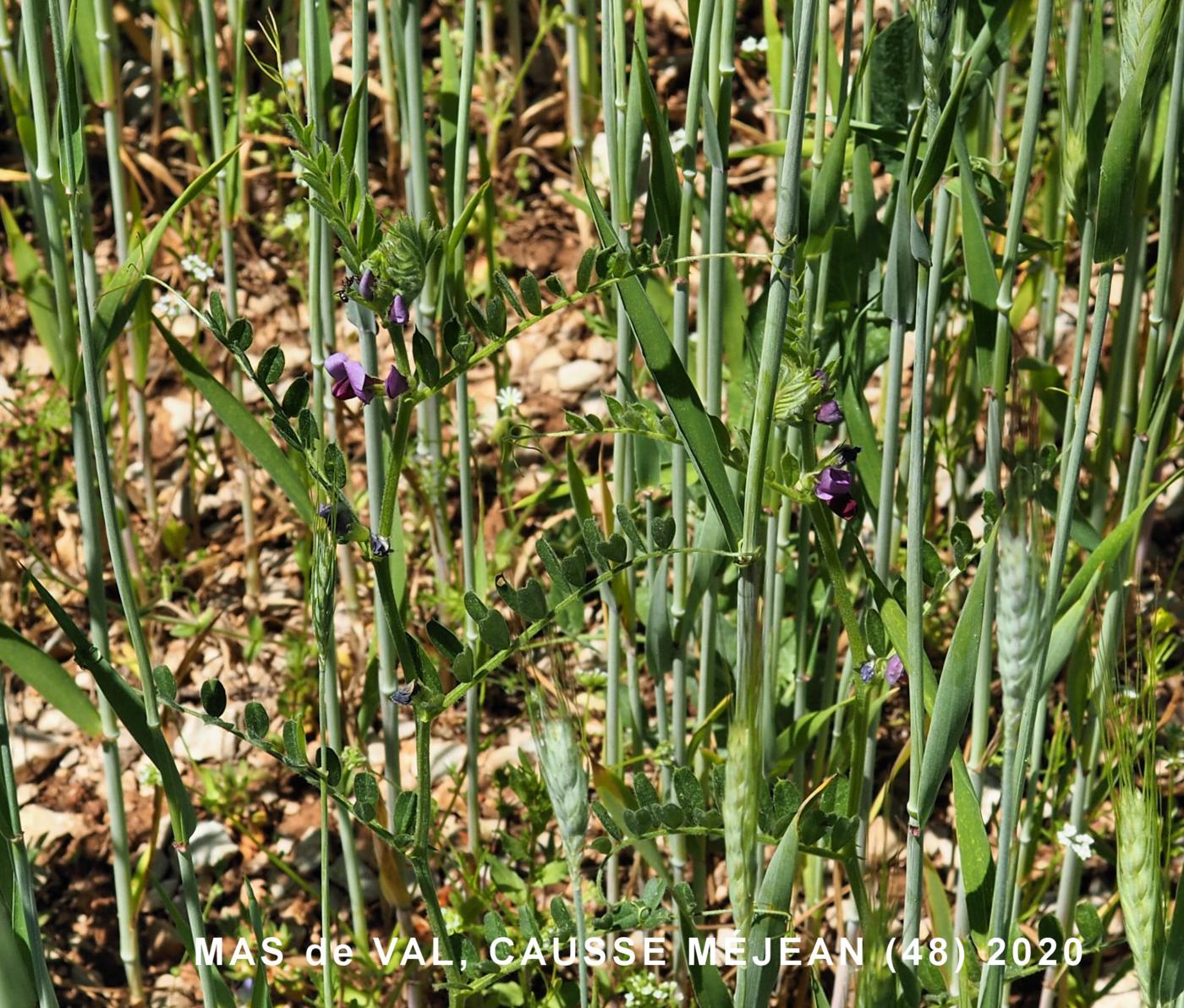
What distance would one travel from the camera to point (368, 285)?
71cm

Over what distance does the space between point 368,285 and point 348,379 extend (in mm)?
80

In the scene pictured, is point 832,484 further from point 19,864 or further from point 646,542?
point 19,864

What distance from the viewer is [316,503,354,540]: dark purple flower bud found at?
73cm

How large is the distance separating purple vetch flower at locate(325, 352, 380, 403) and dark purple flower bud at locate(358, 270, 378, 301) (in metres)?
0.06

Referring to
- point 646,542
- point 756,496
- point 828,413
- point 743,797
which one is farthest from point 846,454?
point 646,542

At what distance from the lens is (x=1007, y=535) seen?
70cm

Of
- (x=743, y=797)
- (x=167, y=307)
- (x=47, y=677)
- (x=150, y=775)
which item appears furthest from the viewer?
(x=167, y=307)

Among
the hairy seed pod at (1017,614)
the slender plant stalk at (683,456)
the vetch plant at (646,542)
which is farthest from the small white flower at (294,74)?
the hairy seed pod at (1017,614)

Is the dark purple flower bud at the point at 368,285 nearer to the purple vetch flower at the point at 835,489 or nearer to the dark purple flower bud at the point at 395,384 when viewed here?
the dark purple flower bud at the point at 395,384

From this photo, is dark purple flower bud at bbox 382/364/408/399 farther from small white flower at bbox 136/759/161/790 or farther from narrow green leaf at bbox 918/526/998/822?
small white flower at bbox 136/759/161/790

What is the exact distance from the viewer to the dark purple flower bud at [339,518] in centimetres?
73

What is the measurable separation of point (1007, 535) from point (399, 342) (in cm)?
34

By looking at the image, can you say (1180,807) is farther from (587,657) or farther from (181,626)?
(181,626)

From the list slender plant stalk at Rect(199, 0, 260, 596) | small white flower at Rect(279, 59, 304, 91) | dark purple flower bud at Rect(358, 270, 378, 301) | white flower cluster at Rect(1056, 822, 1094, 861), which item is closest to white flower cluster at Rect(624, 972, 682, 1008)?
white flower cluster at Rect(1056, 822, 1094, 861)
